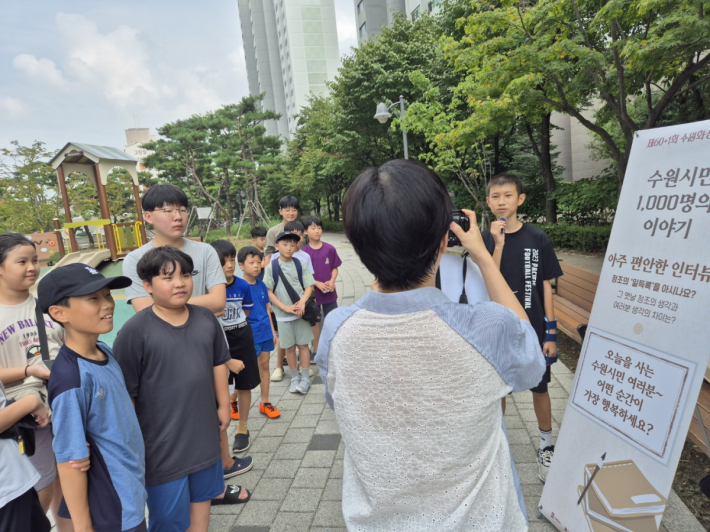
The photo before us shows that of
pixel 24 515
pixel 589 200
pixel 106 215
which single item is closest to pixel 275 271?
pixel 24 515

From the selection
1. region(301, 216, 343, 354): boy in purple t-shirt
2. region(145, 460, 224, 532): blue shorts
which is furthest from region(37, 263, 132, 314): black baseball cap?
region(301, 216, 343, 354): boy in purple t-shirt

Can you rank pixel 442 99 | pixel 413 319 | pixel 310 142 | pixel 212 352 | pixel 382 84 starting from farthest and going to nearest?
pixel 310 142 → pixel 382 84 → pixel 442 99 → pixel 212 352 → pixel 413 319

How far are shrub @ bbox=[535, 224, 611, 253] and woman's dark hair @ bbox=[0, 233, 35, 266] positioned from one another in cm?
1213

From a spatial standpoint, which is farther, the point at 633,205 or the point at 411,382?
the point at 633,205

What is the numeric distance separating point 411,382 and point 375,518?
16.8 inches

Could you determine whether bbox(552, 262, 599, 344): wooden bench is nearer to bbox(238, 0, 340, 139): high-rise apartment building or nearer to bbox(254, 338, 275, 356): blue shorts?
bbox(254, 338, 275, 356): blue shorts

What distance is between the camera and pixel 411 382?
0.94 m

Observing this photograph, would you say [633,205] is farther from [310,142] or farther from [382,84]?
[310,142]

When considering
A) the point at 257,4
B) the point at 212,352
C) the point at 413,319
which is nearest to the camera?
the point at 413,319

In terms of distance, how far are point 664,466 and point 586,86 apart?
27.6ft

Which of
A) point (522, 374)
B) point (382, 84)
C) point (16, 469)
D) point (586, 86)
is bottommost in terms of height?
point (16, 469)

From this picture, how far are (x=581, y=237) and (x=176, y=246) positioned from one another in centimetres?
1231

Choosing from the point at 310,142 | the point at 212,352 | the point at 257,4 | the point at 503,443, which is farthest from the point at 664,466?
the point at 257,4

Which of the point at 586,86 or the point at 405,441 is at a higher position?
the point at 586,86
